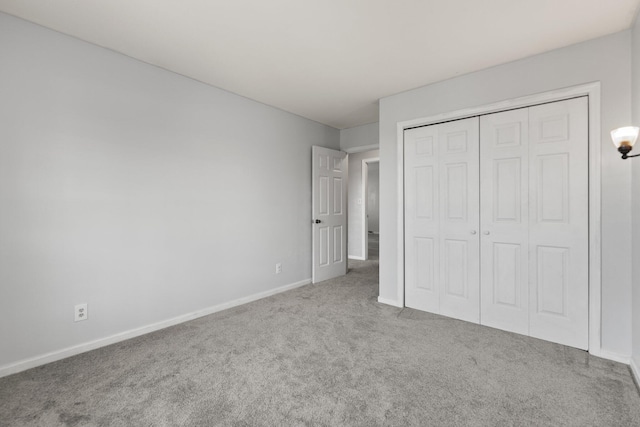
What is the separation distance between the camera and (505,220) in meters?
2.61

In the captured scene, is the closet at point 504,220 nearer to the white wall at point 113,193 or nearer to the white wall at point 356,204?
the white wall at point 113,193

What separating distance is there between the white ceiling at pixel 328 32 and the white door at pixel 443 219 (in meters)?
0.67

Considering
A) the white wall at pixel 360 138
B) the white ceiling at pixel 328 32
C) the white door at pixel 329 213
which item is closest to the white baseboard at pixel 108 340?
the white door at pixel 329 213

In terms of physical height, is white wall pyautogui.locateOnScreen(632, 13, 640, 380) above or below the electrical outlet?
above

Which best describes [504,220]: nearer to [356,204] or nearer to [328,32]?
[328,32]

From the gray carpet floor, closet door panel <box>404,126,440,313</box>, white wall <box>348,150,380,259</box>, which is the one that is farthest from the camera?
white wall <box>348,150,380,259</box>

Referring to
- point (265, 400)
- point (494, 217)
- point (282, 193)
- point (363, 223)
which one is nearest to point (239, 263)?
point (282, 193)

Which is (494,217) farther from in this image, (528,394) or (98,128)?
(98,128)

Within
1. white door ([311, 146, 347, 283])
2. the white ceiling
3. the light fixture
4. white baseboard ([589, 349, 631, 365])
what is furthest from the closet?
white door ([311, 146, 347, 283])

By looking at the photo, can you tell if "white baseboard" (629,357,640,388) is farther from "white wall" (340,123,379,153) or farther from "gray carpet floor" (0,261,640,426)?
"white wall" (340,123,379,153)

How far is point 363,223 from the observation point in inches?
246

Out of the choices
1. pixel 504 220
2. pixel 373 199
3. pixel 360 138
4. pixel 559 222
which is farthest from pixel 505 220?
pixel 373 199

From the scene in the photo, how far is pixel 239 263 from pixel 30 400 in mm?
Answer: 1910

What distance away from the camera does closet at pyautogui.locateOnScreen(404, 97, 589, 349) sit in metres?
2.29
